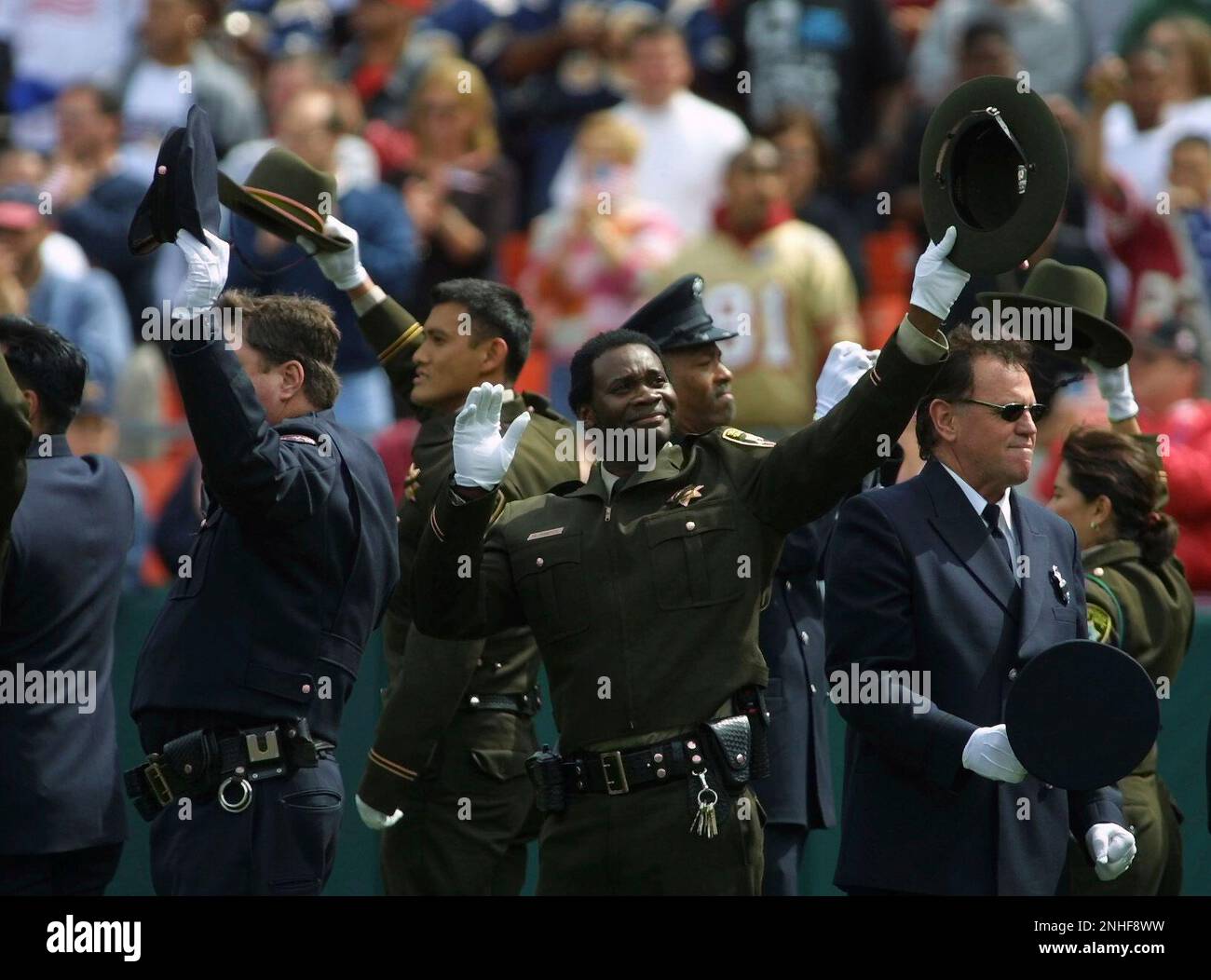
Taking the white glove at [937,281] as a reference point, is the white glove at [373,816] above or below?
below

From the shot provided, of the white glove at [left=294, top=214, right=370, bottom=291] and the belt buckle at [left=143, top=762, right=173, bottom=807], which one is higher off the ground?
the white glove at [left=294, top=214, right=370, bottom=291]

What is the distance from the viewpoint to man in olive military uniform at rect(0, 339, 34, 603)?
4.83 meters

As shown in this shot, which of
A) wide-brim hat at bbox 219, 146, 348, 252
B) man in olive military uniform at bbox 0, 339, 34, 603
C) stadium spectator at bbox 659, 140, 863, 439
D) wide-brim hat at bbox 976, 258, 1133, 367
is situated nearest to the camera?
man in olive military uniform at bbox 0, 339, 34, 603

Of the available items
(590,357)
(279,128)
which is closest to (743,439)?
(590,357)

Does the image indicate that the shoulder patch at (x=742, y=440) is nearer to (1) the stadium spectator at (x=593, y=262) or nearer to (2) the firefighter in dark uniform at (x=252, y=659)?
(2) the firefighter in dark uniform at (x=252, y=659)

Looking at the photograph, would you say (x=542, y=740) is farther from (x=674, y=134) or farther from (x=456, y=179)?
(x=456, y=179)

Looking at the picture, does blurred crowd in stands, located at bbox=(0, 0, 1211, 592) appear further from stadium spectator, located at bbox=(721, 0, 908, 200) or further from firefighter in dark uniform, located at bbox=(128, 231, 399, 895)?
firefighter in dark uniform, located at bbox=(128, 231, 399, 895)

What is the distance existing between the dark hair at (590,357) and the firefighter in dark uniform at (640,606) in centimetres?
3

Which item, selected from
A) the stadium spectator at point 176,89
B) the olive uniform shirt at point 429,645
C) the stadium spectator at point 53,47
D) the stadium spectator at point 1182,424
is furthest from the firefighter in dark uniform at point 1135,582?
the stadium spectator at point 53,47

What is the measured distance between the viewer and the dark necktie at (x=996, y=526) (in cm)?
570

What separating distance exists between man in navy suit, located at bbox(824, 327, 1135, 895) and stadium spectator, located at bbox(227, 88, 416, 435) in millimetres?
4309

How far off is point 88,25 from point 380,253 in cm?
316

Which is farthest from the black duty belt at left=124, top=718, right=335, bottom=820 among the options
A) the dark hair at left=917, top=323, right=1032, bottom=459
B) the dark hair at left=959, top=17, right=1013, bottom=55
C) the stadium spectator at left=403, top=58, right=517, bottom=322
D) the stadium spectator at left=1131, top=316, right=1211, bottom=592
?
the dark hair at left=959, top=17, right=1013, bottom=55

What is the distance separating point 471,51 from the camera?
12070 mm
